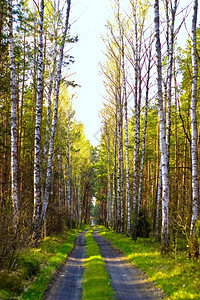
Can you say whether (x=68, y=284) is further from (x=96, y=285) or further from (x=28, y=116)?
(x=28, y=116)

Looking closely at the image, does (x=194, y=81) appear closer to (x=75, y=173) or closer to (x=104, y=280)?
(x=104, y=280)

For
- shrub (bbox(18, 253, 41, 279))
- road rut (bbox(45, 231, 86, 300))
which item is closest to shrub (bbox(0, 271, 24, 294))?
road rut (bbox(45, 231, 86, 300))

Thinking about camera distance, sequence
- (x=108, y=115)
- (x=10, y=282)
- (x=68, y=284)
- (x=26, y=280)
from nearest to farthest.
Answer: (x=10, y=282) < (x=26, y=280) < (x=68, y=284) < (x=108, y=115)

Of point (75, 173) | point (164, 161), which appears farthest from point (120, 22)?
point (75, 173)

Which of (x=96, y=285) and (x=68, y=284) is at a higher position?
(x=96, y=285)

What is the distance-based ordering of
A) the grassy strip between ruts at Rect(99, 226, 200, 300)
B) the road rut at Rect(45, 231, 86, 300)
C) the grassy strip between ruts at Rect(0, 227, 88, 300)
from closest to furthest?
1. the grassy strip between ruts at Rect(99, 226, 200, 300)
2. the grassy strip between ruts at Rect(0, 227, 88, 300)
3. the road rut at Rect(45, 231, 86, 300)

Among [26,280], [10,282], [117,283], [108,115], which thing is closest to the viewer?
[10,282]

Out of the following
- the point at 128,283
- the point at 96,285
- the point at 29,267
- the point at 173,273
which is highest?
the point at 173,273

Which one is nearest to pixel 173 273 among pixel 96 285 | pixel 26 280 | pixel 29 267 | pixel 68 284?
pixel 96 285

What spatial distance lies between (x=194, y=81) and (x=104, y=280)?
28.5ft

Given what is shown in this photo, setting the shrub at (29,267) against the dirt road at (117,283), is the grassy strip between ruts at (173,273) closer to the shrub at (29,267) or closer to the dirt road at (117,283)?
the dirt road at (117,283)

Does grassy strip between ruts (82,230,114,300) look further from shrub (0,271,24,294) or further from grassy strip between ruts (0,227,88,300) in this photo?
shrub (0,271,24,294)

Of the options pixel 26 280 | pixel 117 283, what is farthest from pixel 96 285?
pixel 26 280

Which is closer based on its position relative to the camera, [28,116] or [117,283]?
[117,283]
